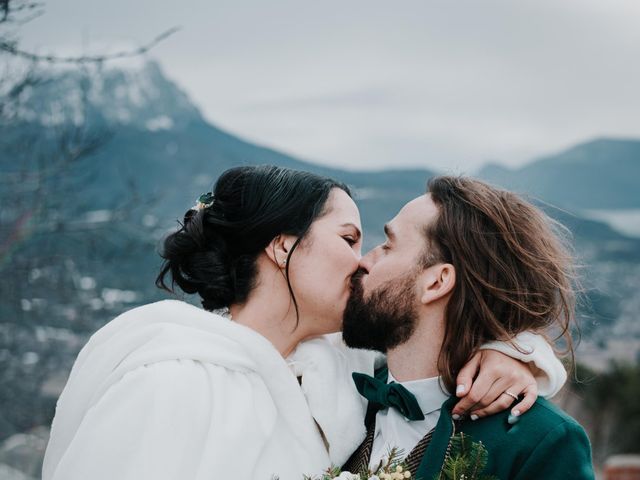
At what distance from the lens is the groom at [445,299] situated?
2.76m

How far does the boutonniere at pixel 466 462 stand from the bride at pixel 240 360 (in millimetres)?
221

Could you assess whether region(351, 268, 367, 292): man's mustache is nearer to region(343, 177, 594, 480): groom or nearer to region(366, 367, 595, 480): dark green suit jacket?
region(343, 177, 594, 480): groom

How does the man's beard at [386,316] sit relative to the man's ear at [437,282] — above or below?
below

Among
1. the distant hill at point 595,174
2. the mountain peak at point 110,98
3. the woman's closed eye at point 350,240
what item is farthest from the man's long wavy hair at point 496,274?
the distant hill at point 595,174

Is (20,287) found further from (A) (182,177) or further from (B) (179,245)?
(A) (182,177)

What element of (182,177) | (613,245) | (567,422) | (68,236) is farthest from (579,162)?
(567,422)

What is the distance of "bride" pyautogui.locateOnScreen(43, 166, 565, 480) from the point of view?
2.38 meters

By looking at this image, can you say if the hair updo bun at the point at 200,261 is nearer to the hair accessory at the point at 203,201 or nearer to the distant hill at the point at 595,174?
the hair accessory at the point at 203,201

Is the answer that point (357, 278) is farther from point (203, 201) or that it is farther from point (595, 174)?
point (595, 174)

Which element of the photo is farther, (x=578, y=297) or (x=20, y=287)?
(x=20, y=287)

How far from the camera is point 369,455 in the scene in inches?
109

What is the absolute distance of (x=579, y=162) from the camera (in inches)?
1924

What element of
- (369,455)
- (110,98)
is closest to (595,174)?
(110,98)

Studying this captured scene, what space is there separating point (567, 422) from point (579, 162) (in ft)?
161
